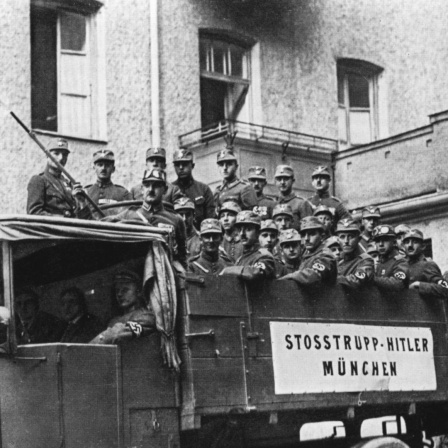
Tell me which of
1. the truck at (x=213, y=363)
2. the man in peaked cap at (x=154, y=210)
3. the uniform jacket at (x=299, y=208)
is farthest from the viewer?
the uniform jacket at (x=299, y=208)

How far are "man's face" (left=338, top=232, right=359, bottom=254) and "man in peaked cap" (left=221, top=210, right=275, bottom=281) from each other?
875mm

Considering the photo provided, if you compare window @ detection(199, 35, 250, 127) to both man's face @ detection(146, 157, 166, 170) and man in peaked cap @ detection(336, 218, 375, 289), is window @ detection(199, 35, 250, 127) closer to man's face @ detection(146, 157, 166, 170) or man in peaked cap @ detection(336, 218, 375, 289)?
man's face @ detection(146, 157, 166, 170)

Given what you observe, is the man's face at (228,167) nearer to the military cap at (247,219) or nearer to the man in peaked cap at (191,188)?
the man in peaked cap at (191,188)

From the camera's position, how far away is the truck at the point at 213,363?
18.9 feet

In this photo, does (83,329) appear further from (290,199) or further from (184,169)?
(290,199)

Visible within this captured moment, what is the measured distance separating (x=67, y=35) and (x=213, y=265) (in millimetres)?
6977

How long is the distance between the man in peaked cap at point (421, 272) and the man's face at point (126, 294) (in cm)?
252

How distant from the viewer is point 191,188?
957cm

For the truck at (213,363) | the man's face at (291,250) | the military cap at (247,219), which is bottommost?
the truck at (213,363)

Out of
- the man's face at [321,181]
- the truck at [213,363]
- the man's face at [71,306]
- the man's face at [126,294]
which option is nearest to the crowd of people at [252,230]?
the truck at [213,363]

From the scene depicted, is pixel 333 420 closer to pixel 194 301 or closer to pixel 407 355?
pixel 407 355

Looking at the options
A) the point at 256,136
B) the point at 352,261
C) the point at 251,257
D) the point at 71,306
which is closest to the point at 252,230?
the point at 251,257

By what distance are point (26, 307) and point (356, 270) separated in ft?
8.01

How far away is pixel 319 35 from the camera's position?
16.4 meters
